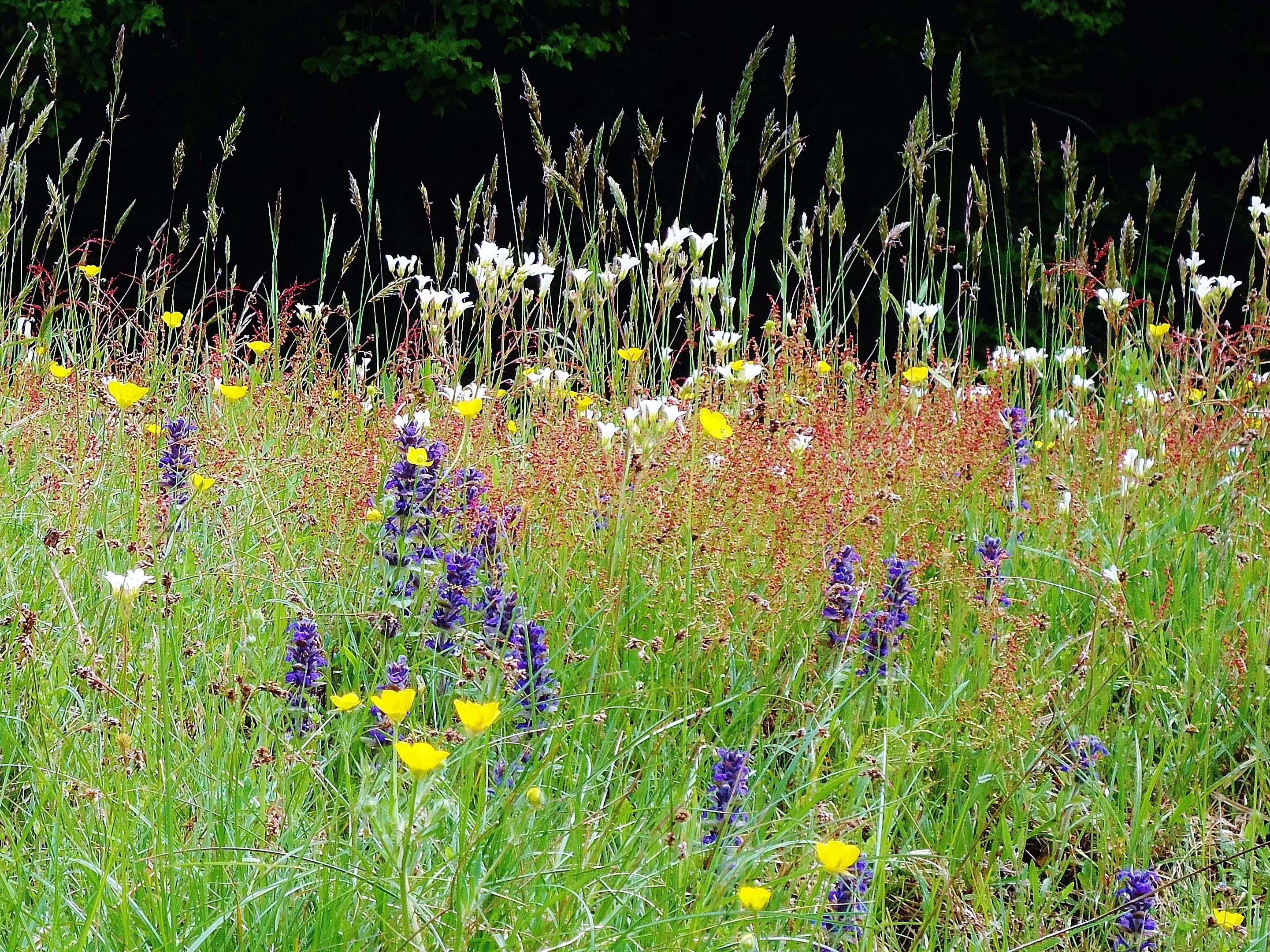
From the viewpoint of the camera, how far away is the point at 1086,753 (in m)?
1.66

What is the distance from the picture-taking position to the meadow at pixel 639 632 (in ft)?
4.24

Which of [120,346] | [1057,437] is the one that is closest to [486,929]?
[1057,437]

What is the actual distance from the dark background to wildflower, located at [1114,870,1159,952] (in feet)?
24.5

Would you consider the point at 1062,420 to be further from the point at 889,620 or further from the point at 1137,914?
the point at 1137,914

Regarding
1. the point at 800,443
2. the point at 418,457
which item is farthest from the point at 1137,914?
the point at 800,443

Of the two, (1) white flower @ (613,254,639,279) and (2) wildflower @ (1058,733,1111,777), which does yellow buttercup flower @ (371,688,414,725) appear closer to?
(2) wildflower @ (1058,733,1111,777)

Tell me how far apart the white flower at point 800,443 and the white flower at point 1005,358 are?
31.2 inches

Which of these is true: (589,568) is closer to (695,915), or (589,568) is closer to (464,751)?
(464,751)

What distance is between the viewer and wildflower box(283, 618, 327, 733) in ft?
5.01

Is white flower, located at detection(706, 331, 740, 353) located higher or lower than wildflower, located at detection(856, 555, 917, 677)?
higher

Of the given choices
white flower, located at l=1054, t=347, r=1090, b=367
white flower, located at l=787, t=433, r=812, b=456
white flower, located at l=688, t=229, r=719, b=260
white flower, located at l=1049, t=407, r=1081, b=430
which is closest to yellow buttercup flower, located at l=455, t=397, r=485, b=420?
white flower, located at l=787, t=433, r=812, b=456

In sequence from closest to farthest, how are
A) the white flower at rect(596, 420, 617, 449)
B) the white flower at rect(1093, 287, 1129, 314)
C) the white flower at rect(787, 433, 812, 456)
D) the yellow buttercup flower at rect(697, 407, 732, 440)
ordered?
the yellow buttercup flower at rect(697, 407, 732, 440)
the white flower at rect(596, 420, 617, 449)
the white flower at rect(787, 433, 812, 456)
the white flower at rect(1093, 287, 1129, 314)

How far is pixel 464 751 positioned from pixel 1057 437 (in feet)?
6.94

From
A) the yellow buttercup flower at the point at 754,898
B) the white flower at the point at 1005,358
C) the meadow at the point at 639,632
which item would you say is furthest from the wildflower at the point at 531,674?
the white flower at the point at 1005,358
